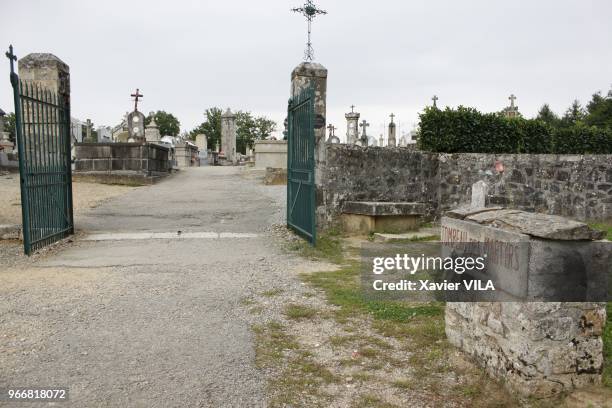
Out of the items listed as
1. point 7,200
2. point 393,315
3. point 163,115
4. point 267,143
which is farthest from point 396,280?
point 163,115

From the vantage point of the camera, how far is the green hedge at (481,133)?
10.9 m

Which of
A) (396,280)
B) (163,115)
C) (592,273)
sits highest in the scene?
(163,115)

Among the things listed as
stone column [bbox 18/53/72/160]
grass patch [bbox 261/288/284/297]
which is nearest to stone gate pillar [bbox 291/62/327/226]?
grass patch [bbox 261/288/284/297]

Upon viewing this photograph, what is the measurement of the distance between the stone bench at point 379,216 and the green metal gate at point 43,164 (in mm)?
4881

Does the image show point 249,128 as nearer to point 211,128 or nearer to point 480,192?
point 211,128

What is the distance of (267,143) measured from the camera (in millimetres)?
20125

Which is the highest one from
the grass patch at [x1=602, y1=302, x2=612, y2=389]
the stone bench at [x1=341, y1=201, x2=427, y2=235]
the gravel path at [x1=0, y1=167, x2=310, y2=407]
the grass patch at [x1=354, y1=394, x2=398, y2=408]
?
the stone bench at [x1=341, y1=201, x2=427, y2=235]

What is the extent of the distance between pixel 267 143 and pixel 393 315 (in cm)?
1640

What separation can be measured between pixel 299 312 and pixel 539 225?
7.68 ft

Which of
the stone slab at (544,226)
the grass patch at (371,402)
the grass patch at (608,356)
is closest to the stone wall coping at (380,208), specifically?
the grass patch at (608,356)

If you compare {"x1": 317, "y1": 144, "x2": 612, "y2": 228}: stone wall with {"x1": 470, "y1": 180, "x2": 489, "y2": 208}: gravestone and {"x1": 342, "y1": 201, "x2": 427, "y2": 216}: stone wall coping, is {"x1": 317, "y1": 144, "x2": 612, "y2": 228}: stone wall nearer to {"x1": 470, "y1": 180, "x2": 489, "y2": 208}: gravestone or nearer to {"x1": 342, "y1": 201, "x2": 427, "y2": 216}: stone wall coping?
{"x1": 342, "y1": 201, "x2": 427, "y2": 216}: stone wall coping

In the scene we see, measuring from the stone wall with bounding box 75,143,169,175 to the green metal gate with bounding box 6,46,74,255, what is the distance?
29.0ft

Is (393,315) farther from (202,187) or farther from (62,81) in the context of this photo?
(202,187)

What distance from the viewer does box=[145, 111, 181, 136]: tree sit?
67.8 m
